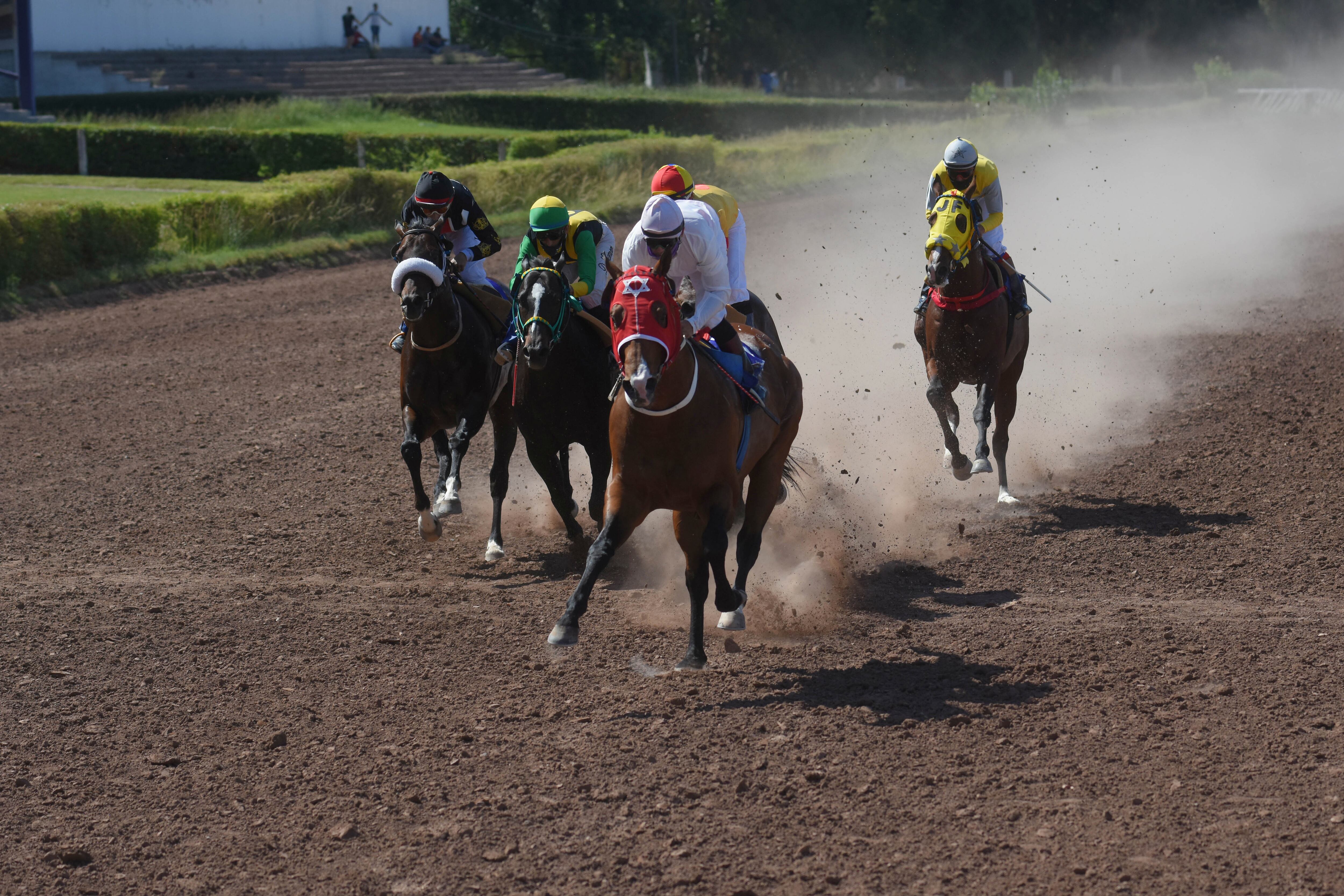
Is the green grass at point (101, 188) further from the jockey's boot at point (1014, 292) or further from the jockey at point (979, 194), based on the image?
the jockey's boot at point (1014, 292)

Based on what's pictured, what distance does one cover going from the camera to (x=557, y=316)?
741cm

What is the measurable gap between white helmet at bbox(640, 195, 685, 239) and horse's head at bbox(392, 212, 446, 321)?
6.78 feet

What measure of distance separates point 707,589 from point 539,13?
2478 inches

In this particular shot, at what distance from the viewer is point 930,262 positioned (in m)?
9.20

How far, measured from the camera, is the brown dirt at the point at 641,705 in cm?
478

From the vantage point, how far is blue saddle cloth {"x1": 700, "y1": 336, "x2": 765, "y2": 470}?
6.56 m

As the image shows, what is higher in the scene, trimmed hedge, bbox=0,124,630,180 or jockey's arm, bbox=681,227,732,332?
trimmed hedge, bbox=0,124,630,180

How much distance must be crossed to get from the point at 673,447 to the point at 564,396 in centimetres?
207

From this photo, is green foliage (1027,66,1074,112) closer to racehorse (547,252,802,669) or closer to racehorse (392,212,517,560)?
racehorse (392,212,517,560)

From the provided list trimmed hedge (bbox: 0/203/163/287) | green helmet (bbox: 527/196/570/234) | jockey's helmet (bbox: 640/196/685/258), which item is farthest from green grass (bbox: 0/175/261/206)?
jockey's helmet (bbox: 640/196/685/258)

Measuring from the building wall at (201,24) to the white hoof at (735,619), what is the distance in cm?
4239

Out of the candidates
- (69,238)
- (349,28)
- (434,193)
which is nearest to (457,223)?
(434,193)

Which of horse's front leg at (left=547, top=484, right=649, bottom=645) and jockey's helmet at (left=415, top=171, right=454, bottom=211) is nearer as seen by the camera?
horse's front leg at (left=547, top=484, right=649, bottom=645)

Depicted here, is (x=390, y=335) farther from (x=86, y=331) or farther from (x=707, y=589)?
(x=707, y=589)
